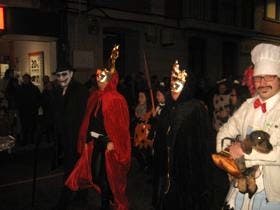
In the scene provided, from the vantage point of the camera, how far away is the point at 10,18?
48.3 ft

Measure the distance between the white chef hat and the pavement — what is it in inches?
107

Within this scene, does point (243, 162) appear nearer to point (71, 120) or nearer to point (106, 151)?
point (106, 151)

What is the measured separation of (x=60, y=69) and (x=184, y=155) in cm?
248

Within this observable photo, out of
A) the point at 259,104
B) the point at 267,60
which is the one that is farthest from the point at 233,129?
the point at 267,60

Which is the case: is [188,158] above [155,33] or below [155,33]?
below

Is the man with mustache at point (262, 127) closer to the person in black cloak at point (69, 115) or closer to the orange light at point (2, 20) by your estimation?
the person in black cloak at point (69, 115)

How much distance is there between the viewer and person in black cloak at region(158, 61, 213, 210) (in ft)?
17.9

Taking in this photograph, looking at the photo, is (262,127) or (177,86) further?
(177,86)

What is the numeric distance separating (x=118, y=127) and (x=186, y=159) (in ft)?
4.09

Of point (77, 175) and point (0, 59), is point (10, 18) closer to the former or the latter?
point (0, 59)

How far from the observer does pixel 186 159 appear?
5441 millimetres

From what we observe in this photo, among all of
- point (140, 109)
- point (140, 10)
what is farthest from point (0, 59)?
point (140, 109)

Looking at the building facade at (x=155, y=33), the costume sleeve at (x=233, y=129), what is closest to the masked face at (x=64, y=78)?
the costume sleeve at (x=233, y=129)

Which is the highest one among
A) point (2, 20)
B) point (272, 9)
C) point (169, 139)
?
point (272, 9)
